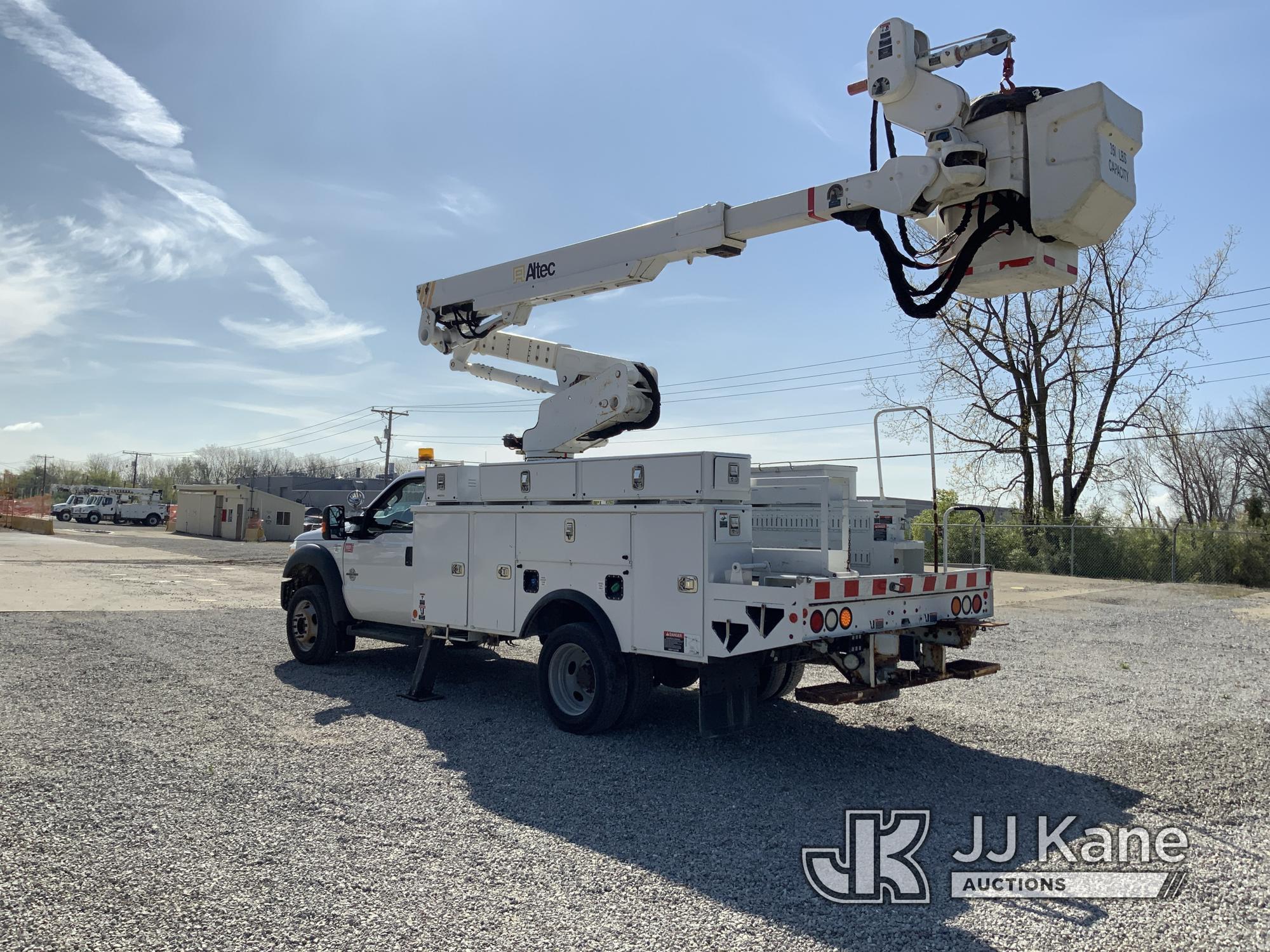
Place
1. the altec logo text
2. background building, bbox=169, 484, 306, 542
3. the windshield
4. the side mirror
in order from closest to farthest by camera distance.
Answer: the altec logo text < the windshield < the side mirror < background building, bbox=169, 484, 306, 542

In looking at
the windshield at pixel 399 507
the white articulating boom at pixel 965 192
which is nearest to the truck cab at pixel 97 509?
the windshield at pixel 399 507

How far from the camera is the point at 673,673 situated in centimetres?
708

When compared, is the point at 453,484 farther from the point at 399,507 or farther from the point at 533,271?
the point at 533,271

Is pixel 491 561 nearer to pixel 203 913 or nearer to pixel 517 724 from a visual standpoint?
pixel 517 724

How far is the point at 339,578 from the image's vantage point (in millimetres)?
10016

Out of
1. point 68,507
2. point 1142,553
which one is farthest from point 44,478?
point 1142,553

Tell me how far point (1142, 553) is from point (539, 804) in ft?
88.4

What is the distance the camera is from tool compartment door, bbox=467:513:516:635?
771cm

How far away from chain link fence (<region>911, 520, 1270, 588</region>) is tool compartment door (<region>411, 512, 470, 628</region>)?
18831mm

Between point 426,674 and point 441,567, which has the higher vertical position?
point 441,567

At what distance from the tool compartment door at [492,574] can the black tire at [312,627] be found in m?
2.76

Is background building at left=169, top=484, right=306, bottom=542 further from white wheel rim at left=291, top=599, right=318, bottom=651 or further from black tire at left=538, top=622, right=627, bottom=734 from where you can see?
black tire at left=538, top=622, right=627, bottom=734

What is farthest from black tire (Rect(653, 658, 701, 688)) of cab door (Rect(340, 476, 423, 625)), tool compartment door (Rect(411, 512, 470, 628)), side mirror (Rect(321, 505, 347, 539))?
side mirror (Rect(321, 505, 347, 539))

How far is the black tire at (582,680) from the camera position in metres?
6.81
